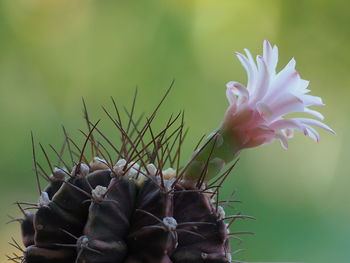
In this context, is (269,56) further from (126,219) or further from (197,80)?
(197,80)

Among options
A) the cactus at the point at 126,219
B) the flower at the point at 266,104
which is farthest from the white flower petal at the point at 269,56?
the cactus at the point at 126,219

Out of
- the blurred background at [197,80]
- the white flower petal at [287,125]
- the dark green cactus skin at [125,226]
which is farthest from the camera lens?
the blurred background at [197,80]

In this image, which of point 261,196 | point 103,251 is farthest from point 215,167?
point 261,196

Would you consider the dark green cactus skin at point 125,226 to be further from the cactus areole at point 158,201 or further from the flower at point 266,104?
the flower at point 266,104

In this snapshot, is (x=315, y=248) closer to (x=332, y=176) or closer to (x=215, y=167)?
(x=332, y=176)

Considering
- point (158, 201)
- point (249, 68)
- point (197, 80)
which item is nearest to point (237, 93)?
point (249, 68)

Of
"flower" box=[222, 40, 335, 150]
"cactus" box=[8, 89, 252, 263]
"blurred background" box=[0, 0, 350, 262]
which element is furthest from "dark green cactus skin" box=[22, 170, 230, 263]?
"blurred background" box=[0, 0, 350, 262]
